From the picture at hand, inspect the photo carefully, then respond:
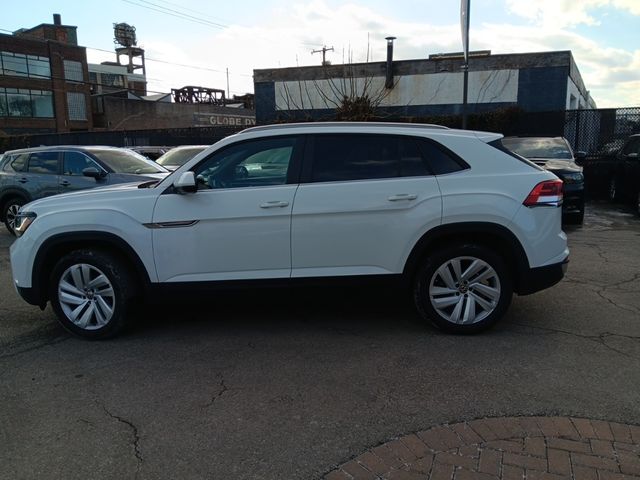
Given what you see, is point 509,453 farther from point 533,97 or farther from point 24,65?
point 24,65

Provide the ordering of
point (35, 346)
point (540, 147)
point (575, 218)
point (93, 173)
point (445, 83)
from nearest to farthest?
point (35, 346) → point (93, 173) → point (575, 218) → point (540, 147) → point (445, 83)

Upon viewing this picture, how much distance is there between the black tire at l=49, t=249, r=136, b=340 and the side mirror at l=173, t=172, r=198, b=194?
0.91 metres

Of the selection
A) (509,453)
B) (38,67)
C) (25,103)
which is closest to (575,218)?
(509,453)

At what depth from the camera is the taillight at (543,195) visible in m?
4.37

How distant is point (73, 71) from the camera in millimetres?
57312

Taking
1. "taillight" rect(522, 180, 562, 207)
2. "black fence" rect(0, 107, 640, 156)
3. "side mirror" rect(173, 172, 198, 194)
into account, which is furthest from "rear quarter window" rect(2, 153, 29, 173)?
"taillight" rect(522, 180, 562, 207)

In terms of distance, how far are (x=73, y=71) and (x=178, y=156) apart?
51.9 m

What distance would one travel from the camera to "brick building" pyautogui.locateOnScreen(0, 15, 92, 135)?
50.9 metres

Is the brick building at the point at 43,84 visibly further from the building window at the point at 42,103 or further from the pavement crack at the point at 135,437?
the pavement crack at the point at 135,437

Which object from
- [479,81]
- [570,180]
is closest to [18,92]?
[479,81]

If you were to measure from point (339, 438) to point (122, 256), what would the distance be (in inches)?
104

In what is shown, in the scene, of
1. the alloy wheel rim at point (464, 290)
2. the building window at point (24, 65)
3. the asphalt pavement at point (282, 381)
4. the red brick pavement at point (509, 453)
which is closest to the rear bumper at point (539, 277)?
the alloy wheel rim at point (464, 290)

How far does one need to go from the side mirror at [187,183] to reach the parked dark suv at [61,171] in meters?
5.06

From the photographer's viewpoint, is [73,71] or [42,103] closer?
[42,103]
